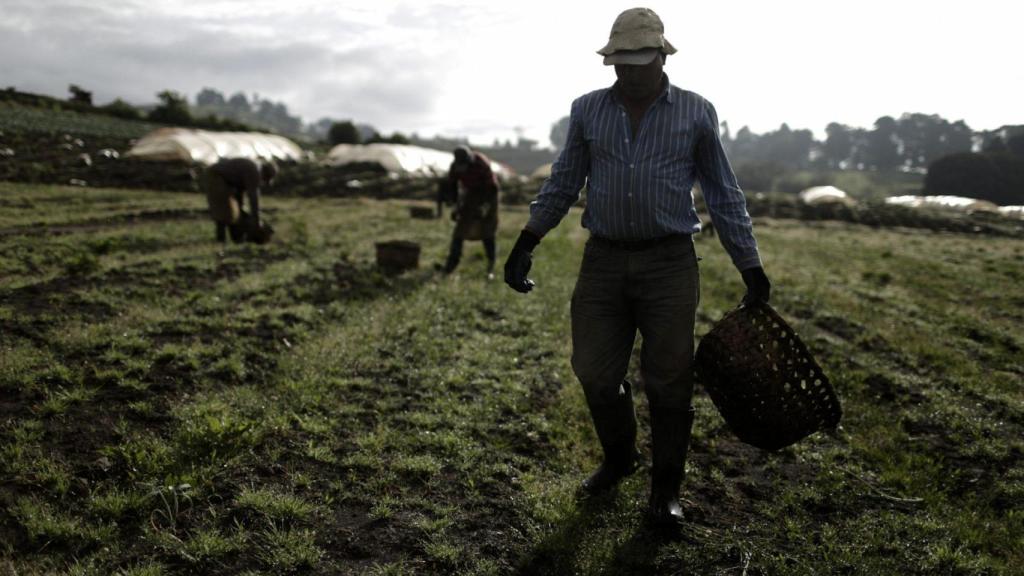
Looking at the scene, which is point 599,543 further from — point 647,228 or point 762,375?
point 647,228

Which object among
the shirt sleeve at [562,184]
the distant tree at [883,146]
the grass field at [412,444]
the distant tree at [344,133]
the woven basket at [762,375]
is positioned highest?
the distant tree at [883,146]

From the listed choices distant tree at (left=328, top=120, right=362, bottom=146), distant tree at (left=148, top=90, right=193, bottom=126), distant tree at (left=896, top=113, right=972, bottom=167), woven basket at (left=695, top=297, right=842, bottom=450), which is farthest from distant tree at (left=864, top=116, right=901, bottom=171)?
woven basket at (left=695, top=297, right=842, bottom=450)

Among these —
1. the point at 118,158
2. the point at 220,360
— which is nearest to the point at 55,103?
the point at 118,158

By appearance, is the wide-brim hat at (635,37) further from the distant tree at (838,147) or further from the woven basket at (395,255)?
the distant tree at (838,147)

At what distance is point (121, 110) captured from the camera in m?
51.7

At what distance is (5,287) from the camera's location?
7066mm

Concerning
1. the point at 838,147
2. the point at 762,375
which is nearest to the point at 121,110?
the point at 762,375

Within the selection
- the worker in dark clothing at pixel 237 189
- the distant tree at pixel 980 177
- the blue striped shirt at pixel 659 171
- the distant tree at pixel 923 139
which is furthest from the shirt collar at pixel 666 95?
the distant tree at pixel 923 139

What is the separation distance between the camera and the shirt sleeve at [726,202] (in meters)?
3.21

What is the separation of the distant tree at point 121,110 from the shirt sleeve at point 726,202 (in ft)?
195

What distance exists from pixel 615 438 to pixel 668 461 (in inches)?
13.9

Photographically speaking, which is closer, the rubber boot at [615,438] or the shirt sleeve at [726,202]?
the shirt sleeve at [726,202]

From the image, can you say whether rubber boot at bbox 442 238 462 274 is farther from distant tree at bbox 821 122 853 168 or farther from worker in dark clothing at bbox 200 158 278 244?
distant tree at bbox 821 122 853 168

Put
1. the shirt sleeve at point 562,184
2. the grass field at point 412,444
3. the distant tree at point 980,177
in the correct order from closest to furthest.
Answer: the grass field at point 412,444, the shirt sleeve at point 562,184, the distant tree at point 980,177
